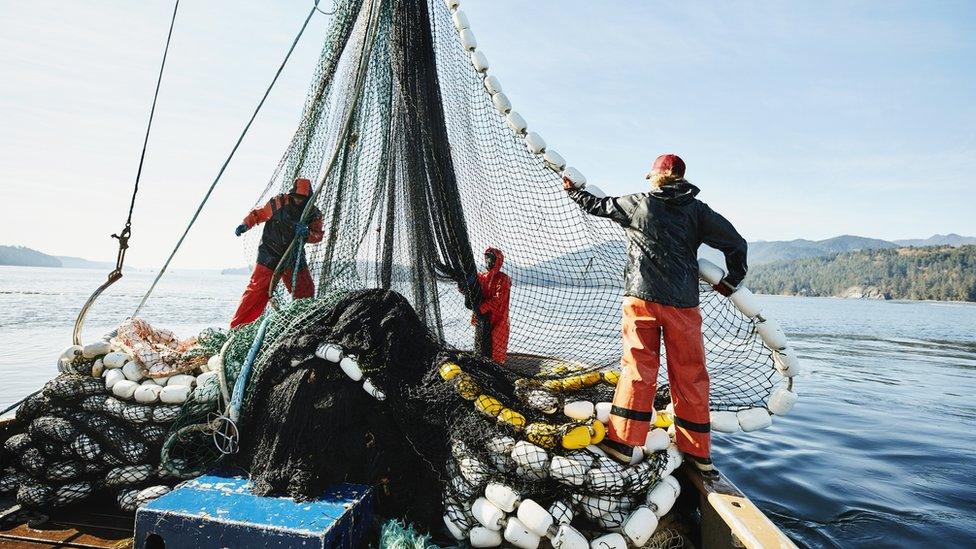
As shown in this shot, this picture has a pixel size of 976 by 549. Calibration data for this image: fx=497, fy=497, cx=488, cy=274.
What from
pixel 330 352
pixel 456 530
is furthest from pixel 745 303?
pixel 330 352

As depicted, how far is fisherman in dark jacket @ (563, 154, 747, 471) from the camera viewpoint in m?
2.95

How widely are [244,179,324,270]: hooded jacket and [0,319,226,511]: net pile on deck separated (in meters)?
1.77

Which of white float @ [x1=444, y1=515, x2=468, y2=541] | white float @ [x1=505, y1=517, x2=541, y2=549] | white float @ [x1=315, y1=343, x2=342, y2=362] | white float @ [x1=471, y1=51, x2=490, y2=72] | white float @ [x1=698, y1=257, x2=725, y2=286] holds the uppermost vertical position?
white float @ [x1=471, y1=51, x2=490, y2=72]

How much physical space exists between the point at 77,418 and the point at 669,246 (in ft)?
13.2

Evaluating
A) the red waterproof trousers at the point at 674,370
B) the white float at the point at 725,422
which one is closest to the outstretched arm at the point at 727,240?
the red waterproof trousers at the point at 674,370

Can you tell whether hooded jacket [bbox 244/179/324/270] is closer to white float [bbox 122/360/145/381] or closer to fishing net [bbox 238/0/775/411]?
fishing net [bbox 238/0/775/411]

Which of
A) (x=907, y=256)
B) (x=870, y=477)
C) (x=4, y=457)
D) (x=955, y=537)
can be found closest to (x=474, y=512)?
(x=4, y=457)

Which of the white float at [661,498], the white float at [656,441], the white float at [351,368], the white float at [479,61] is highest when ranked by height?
the white float at [479,61]

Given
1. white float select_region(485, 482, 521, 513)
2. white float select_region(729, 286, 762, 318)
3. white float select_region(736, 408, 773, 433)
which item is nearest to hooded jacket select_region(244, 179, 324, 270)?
white float select_region(485, 482, 521, 513)

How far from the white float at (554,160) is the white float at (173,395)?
2.92 metres

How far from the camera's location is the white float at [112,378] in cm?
339

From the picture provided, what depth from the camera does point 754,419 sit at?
3.16m

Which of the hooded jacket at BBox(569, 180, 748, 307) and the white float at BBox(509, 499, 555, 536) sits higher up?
the hooded jacket at BBox(569, 180, 748, 307)

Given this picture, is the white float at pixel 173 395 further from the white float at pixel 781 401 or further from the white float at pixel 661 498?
the white float at pixel 781 401
